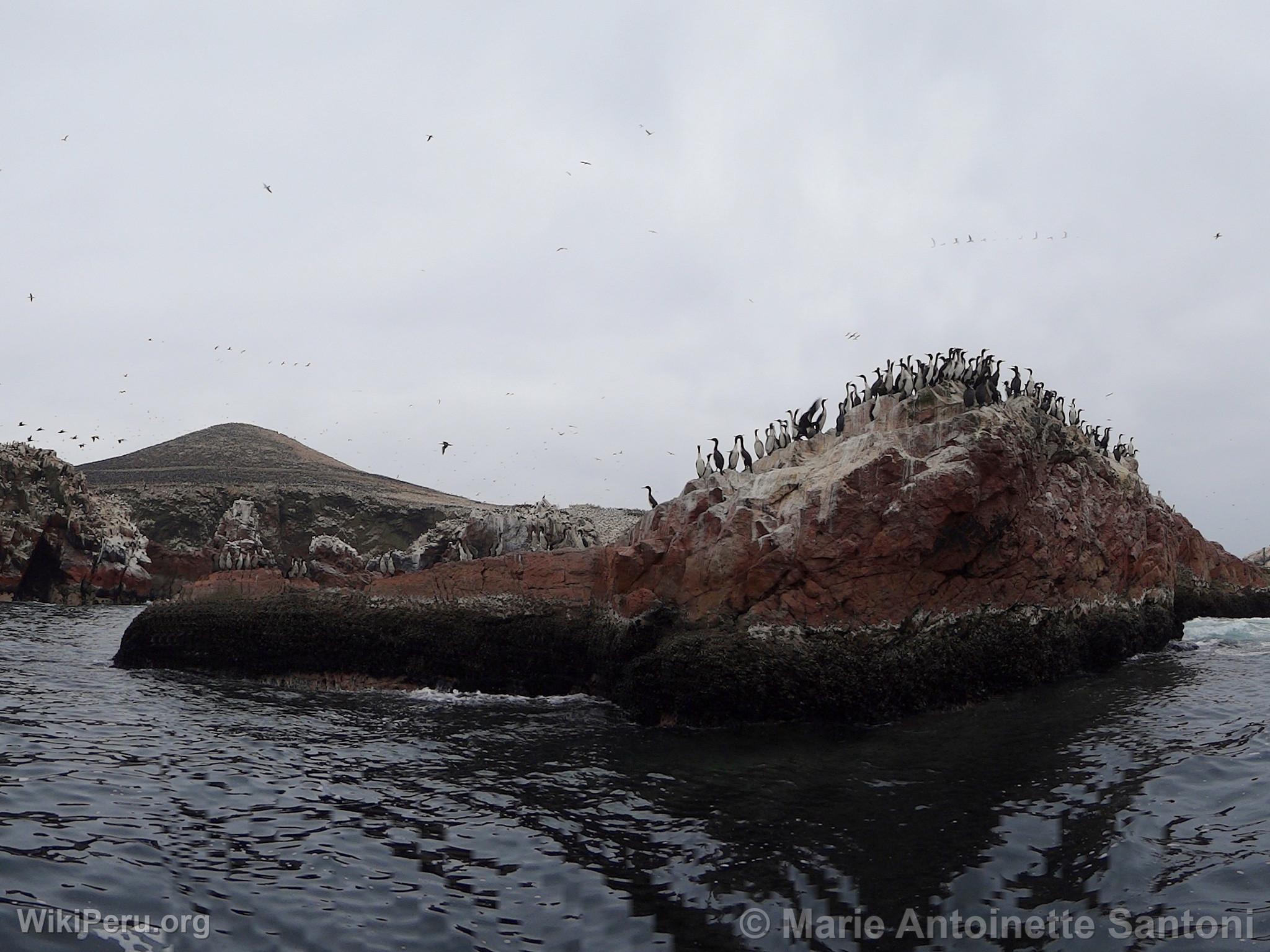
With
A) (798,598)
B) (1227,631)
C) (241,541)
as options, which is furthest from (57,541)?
(1227,631)

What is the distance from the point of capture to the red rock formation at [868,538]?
14453mm

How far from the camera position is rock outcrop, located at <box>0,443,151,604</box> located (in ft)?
127

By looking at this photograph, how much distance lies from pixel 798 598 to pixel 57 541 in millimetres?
39795

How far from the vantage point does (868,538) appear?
1455 centimetres

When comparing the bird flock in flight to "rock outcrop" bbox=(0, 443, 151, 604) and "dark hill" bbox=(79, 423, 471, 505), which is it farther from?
"dark hill" bbox=(79, 423, 471, 505)

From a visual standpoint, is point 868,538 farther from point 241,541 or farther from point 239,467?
point 239,467

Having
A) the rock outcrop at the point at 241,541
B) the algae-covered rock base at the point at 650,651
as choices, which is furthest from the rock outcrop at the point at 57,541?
the algae-covered rock base at the point at 650,651

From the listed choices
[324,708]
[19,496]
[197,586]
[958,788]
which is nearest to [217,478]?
[19,496]

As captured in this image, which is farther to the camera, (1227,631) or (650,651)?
(1227,631)

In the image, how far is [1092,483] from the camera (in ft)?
66.1

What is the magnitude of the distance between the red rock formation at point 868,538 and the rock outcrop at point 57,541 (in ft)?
96.1

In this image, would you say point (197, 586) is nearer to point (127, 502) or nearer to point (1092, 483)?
point (1092, 483)

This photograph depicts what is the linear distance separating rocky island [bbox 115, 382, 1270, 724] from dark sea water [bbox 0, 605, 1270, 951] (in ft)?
3.56

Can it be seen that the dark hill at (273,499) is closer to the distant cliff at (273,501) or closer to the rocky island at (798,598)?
the distant cliff at (273,501)
